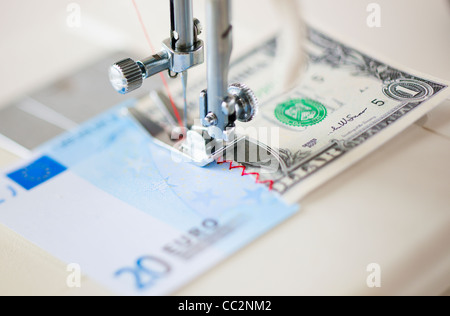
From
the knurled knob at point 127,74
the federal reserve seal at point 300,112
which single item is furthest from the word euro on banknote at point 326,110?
the knurled knob at point 127,74

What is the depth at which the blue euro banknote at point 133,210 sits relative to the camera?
0.74 metres

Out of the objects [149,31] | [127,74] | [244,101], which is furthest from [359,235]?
[149,31]

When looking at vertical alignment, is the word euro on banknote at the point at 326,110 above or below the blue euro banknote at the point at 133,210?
above

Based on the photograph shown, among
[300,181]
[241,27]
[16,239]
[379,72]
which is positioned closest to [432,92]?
[379,72]

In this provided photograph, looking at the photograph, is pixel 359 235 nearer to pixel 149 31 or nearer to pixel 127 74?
pixel 127 74

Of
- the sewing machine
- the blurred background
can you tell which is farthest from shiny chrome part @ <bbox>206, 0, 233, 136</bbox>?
the blurred background

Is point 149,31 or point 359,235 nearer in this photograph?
point 359,235

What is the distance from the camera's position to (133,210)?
0.80 m

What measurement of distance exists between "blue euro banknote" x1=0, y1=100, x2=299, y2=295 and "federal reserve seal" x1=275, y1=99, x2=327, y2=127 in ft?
0.39

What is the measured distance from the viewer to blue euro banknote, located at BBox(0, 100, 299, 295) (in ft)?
2.42

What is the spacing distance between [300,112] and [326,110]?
4 centimetres

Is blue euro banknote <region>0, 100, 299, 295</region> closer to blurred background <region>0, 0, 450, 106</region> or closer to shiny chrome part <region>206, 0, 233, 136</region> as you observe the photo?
shiny chrome part <region>206, 0, 233, 136</region>

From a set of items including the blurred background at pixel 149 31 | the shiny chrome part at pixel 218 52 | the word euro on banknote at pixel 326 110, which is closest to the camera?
the shiny chrome part at pixel 218 52

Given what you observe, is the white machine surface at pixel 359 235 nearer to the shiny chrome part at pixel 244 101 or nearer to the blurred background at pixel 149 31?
the blurred background at pixel 149 31
